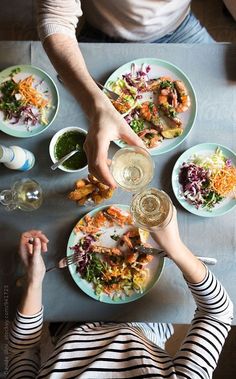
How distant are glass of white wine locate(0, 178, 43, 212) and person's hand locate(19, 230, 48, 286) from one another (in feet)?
0.25

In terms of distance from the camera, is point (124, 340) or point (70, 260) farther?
point (70, 260)

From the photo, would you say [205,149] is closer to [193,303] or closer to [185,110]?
[185,110]

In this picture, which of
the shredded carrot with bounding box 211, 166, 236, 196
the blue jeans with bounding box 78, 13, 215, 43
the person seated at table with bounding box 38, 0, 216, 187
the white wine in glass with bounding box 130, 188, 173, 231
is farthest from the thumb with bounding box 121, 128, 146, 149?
the blue jeans with bounding box 78, 13, 215, 43

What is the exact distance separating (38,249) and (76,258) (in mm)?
107

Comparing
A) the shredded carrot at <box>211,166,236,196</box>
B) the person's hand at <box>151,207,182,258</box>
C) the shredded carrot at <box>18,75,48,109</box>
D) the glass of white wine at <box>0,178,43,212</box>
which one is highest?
the shredded carrot at <box>18,75,48,109</box>

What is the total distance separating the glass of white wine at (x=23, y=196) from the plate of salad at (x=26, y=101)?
14 cm

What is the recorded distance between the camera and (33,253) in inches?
47.1

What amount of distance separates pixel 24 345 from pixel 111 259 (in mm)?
341

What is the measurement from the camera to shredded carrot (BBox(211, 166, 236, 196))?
1.18 metres

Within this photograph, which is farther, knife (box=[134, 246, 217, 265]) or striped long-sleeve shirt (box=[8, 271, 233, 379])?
knife (box=[134, 246, 217, 265])

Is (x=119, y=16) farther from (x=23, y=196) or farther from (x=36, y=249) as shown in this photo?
(x=36, y=249)

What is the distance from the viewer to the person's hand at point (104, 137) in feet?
3.24

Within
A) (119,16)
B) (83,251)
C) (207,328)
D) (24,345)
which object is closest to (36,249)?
(83,251)

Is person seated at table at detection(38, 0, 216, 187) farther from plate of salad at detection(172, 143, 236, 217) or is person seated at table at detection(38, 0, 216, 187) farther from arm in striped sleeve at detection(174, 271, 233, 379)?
arm in striped sleeve at detection(174, 271, 233, 379)
